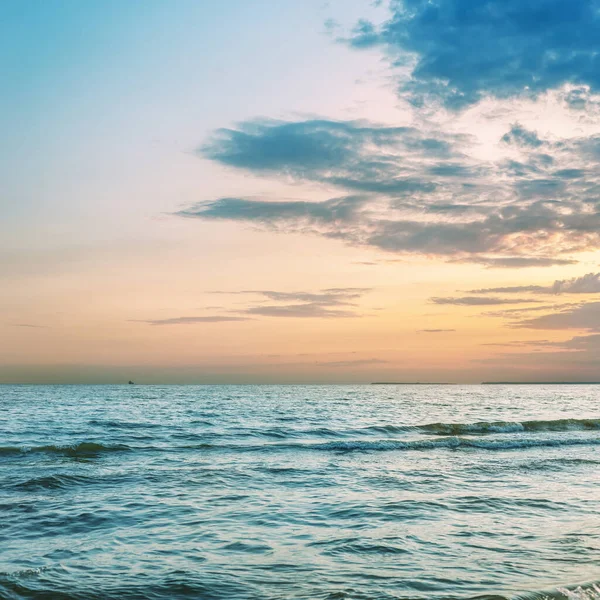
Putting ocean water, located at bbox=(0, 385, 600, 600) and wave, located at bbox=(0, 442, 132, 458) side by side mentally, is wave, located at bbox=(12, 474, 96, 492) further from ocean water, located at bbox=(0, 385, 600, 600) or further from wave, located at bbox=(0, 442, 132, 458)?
wave, located at bbox=(0, 442, 132, 458)

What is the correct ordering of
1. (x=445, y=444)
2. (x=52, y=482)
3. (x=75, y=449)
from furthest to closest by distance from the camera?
(x=445, y=444)
(x=75, y=449)
(x=52, y=482)

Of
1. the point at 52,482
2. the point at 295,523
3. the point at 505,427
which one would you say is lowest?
the point at 505,427

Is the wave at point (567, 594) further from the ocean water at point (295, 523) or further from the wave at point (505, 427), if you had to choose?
the wave at point (505, 427)

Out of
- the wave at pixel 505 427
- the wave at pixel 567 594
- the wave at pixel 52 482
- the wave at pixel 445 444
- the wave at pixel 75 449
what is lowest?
the wave at pixel 505 427

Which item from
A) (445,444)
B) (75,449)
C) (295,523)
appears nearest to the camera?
(295,523)

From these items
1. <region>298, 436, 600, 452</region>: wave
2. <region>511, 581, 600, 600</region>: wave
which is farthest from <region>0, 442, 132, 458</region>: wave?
<region>511, 581, 600, 600</region>: wave

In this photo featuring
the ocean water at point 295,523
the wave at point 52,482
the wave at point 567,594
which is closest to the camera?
the wave at point 567,594

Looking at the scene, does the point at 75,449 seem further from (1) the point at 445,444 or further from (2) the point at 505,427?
(2) the point at 505,427

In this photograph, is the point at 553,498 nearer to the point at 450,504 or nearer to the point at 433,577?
the point at 450,504

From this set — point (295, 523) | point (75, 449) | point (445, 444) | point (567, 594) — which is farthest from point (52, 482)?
point (445, 444)

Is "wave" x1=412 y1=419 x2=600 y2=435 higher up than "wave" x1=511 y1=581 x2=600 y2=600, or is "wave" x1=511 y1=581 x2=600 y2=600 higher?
"wave" x1=511 y1=581 x2=600 y2=600

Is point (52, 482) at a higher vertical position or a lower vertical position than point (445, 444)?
higher

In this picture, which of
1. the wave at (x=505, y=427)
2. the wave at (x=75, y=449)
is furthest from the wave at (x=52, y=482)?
the wave at (x=505, y=427)

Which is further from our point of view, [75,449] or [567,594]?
[75,449]
